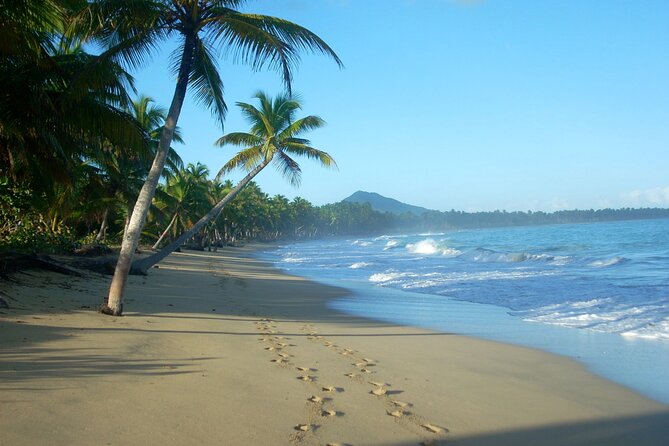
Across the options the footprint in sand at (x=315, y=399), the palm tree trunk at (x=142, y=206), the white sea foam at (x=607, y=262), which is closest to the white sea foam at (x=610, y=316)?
the footprint in sand at (x=315, y=399)

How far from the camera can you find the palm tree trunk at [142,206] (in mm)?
8039

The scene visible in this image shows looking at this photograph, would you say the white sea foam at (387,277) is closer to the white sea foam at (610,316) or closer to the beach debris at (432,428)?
the white sea foam at (610,316)

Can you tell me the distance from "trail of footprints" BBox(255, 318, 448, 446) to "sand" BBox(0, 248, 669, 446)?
0.06ft

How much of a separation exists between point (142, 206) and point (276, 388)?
4561mm

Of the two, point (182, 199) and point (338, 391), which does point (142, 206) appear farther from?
point (182, 199)

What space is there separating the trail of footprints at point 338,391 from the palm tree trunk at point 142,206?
243cm

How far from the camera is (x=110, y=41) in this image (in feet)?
31.1

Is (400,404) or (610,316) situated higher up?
(400,404)

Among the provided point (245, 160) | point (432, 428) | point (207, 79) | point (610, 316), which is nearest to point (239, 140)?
point (245, 160)

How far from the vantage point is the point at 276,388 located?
4965 mm

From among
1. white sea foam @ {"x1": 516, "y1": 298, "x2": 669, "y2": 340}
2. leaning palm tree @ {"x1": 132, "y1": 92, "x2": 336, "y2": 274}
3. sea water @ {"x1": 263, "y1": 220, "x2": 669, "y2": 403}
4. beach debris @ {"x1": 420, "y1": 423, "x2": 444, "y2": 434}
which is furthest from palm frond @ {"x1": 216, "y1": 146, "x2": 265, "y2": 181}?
beach debris @ {"x1": 420, "y1": 423, "x2": 444, "y2": 434}

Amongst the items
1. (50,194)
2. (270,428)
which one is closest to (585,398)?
(270,428)

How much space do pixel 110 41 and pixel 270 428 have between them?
27.0 ft

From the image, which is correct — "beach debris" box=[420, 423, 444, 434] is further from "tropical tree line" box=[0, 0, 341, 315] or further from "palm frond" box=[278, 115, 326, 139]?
"palm frond" box=[278, 115, 326, 139]
